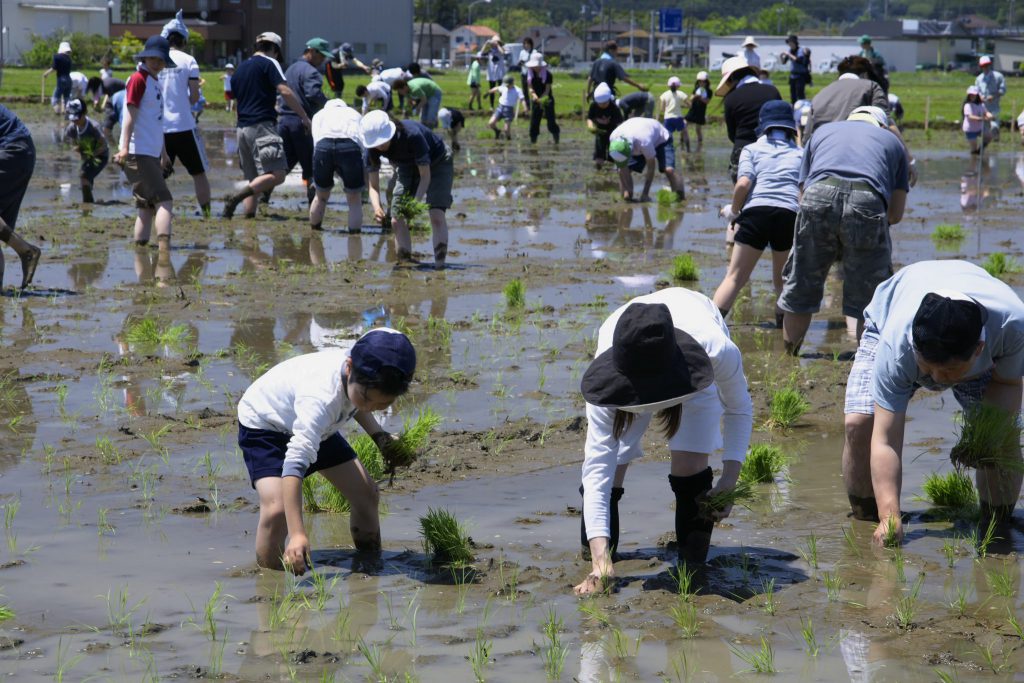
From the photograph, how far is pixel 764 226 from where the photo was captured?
845 centimetres

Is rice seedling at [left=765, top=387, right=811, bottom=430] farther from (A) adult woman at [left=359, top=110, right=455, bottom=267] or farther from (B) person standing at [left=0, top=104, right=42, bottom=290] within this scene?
(B) person standing at [left=0, top=104, right=42, bottom=290]

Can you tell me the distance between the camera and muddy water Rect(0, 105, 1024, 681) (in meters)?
4.11

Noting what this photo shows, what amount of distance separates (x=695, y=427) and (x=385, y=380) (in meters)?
1.14

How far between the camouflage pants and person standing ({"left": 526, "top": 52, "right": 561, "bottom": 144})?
17605 mm

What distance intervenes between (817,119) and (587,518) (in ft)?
19.5

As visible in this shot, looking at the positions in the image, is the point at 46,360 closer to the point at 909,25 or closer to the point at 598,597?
the point at 598,597

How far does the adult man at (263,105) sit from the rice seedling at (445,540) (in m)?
9.00

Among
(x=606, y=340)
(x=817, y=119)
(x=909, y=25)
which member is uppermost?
(x=909, y=25)

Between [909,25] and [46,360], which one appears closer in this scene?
[46,360]

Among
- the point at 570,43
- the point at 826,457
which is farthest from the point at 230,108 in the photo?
the point at 570,43

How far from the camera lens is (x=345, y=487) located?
496 cm

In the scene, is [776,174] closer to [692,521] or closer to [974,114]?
[692,521]

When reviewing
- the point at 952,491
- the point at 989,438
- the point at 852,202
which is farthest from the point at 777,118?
the point at 989,438

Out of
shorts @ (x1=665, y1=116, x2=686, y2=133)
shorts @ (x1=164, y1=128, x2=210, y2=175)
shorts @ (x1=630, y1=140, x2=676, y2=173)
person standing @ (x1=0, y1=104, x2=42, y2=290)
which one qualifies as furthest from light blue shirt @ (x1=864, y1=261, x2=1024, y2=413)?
shorts @ (x1=665, y1=116, x2=686, y2=133)
